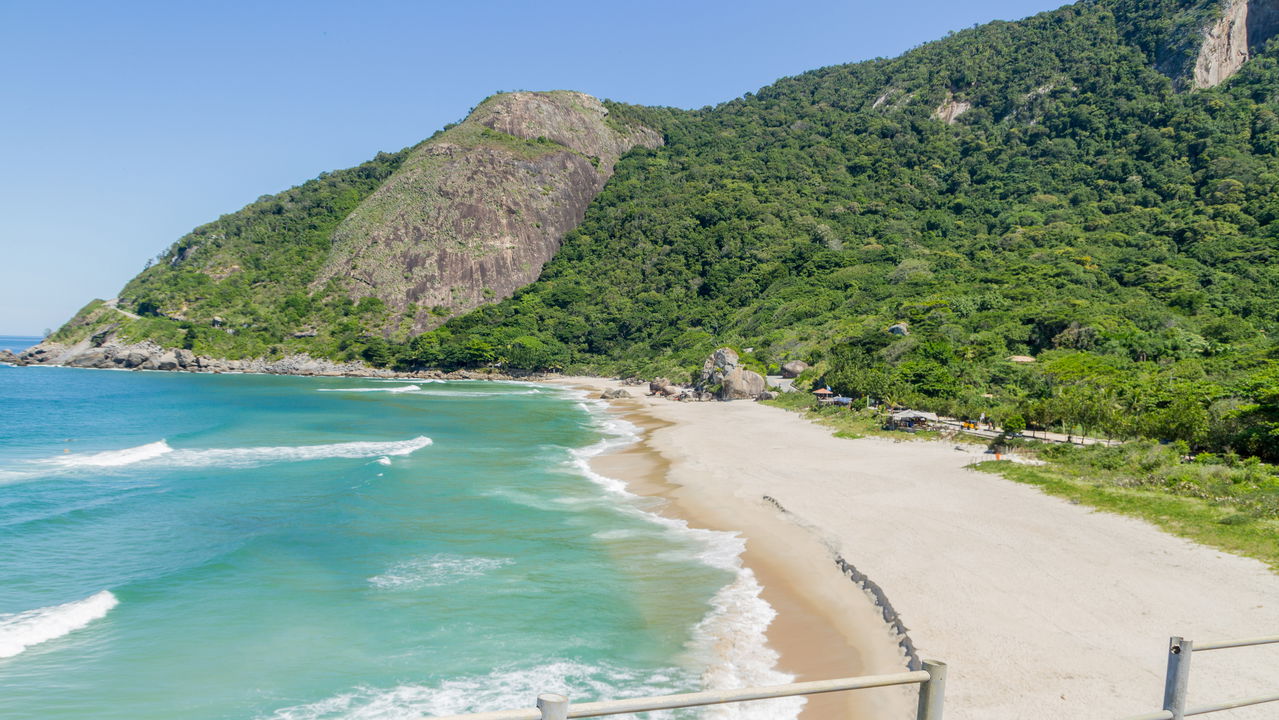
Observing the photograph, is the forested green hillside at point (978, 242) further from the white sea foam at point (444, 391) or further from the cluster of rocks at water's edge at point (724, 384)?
the white sea foam at point (444, 391)

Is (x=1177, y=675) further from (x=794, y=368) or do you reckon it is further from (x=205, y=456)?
(x=794, y=368)

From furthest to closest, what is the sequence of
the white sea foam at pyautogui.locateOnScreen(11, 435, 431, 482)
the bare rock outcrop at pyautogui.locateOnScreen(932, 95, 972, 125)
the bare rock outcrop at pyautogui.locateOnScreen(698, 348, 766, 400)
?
the bare rock outcrop at pyautogui.locateOnScreen(932, 95, 972, 125), the bare rock outcrop at pyautogui.locateOnScreen(698, 348, 766, 400), the white sea foam at pyautogui.locateOnScreen(11, 435, 431, 482)

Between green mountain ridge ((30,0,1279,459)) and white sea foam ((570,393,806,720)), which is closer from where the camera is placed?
white sea foam ((570,393,806,720))

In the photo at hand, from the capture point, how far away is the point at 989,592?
13.1m

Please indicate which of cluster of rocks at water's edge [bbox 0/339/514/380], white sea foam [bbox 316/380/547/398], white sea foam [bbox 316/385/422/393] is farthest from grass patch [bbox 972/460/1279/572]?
cluster of rocks at water's edge [bbox 0/339/514/380]

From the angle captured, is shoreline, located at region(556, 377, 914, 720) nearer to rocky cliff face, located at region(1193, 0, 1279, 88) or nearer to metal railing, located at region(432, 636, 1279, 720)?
metal railing, located at region(432, 636, 1279, 720)

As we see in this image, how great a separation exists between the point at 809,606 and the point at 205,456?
30.4 m

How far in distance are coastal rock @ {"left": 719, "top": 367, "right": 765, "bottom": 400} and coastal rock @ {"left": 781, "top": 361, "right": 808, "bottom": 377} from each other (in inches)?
250

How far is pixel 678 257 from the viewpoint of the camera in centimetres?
12594

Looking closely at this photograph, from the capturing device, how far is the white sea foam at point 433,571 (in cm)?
1587

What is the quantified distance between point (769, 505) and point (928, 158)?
127349mm

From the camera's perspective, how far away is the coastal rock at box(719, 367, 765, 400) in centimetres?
6159

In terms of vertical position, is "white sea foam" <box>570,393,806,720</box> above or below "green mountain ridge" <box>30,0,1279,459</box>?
below

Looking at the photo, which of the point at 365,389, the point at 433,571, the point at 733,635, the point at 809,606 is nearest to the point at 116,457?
the point at 433,571
